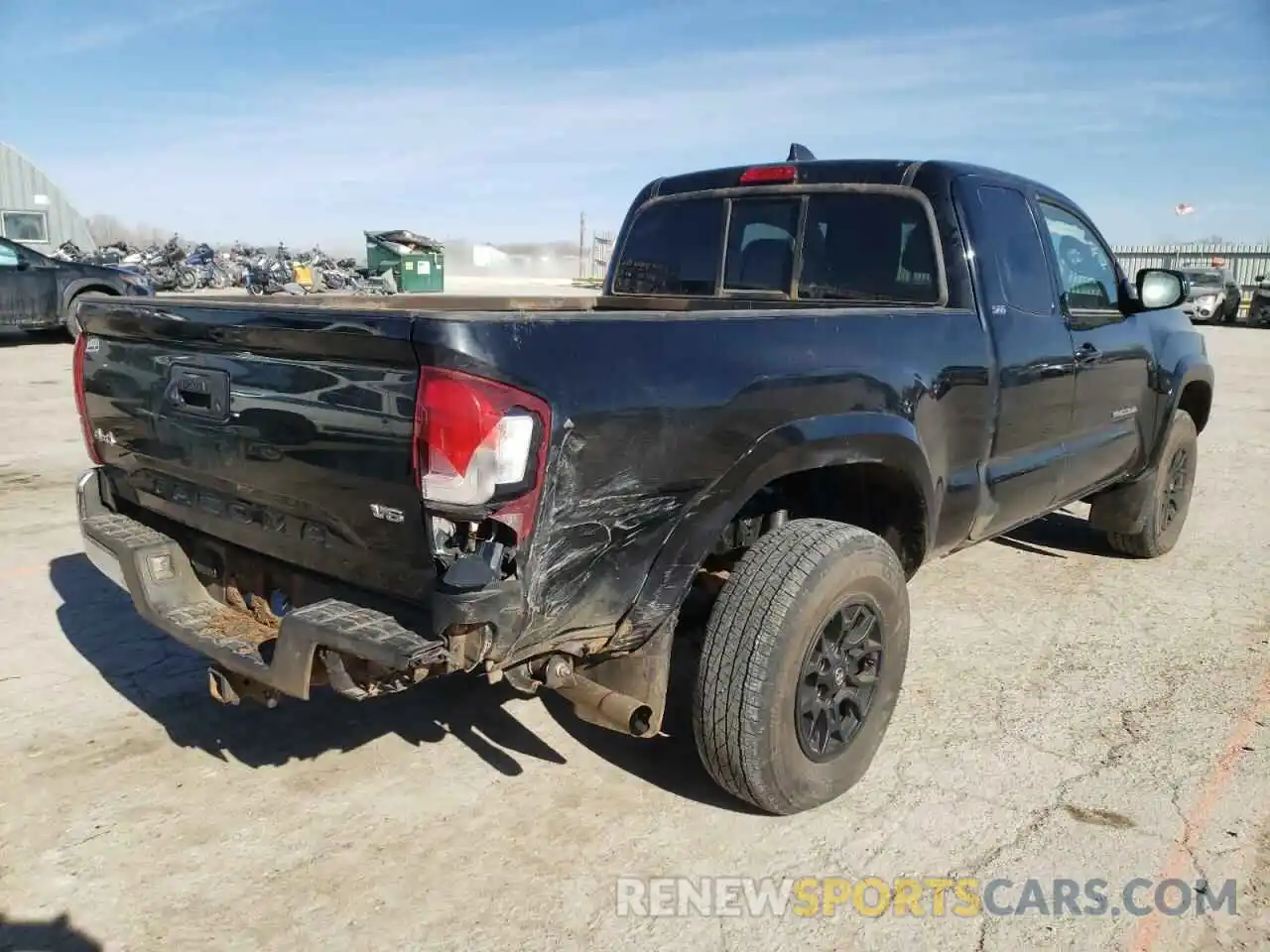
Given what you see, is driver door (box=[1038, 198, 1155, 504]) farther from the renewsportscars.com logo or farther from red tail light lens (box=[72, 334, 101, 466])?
red tail light lens (box=[72, 334, 101, 466])

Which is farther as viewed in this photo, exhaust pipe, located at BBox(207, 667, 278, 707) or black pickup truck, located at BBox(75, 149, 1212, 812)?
exhaust pipe, located at BBox(207, 667, 278, 707)

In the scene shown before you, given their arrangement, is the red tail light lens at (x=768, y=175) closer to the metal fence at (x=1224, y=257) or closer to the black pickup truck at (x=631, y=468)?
the black pickup truck at (x=631, y=468)

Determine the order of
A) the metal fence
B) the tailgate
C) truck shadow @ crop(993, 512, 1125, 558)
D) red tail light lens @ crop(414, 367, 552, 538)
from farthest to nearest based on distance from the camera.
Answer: the metal fence → truck shadow @ crop(993, 512, 1125, 558) → the tailgate → red tail light lens @ crop(414, 367, 552, 538)

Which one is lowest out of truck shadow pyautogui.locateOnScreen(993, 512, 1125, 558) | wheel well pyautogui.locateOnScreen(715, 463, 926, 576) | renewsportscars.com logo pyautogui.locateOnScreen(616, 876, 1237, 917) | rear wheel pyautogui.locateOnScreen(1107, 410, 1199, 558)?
renewsportscars.com logo pyautogui.locateOnScreen(616, 876, 1237, 917)

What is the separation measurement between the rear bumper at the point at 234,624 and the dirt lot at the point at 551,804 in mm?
587

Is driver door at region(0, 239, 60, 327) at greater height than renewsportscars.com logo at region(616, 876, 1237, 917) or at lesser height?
greater

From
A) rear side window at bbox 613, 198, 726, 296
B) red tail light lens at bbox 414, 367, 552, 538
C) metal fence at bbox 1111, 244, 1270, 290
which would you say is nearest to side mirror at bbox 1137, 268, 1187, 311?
rear side window at bbox 613, 198, 726, 296

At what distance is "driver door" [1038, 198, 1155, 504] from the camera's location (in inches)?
167

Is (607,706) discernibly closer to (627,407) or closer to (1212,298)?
(627,407)

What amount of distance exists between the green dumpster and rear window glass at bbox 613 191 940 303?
2747 cm

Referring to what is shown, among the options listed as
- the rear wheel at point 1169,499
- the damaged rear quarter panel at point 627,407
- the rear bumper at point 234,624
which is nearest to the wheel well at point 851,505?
the damaged rear quarter panel at point 627,407

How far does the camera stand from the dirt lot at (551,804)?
2.49 meters

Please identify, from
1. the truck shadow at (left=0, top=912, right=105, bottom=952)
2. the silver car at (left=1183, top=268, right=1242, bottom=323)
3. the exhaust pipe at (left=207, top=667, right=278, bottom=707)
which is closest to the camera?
the truck shadow at (left=0, top=912, right=105, bottom=952)

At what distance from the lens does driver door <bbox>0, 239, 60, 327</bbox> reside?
1413 cm
